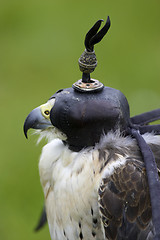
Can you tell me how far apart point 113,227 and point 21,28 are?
3956mm

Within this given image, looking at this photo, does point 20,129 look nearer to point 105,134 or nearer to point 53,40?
point 53,40

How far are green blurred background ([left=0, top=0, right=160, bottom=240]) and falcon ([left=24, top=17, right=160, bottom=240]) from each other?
5.66 feet

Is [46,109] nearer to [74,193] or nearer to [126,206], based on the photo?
[74,193]

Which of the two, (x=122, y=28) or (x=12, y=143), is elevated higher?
(x=122, y=28)

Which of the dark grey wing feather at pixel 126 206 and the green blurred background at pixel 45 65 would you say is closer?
the dark grey wing feather at pixel 126 206

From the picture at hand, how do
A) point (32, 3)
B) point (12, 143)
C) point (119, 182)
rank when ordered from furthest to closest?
point (32, 3) → point (12, 143) → point (119, 182)

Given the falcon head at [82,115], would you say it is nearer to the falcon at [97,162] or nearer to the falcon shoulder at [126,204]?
the falcon at [97,162]

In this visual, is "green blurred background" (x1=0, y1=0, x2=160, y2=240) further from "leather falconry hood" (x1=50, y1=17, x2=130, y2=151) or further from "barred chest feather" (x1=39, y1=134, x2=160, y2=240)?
"leather falconry hood" (x1=50, y1=17, x2=130, y2=151)

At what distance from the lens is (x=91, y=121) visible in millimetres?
1982

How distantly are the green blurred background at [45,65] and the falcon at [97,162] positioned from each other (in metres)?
1.73

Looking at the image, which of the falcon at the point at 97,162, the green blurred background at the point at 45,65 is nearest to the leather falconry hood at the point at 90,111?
the falcon at the point at 97,162

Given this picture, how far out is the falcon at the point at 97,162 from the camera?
6.37 feet

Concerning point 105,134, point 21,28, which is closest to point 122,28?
point 21,28

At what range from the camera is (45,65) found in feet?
16.7
